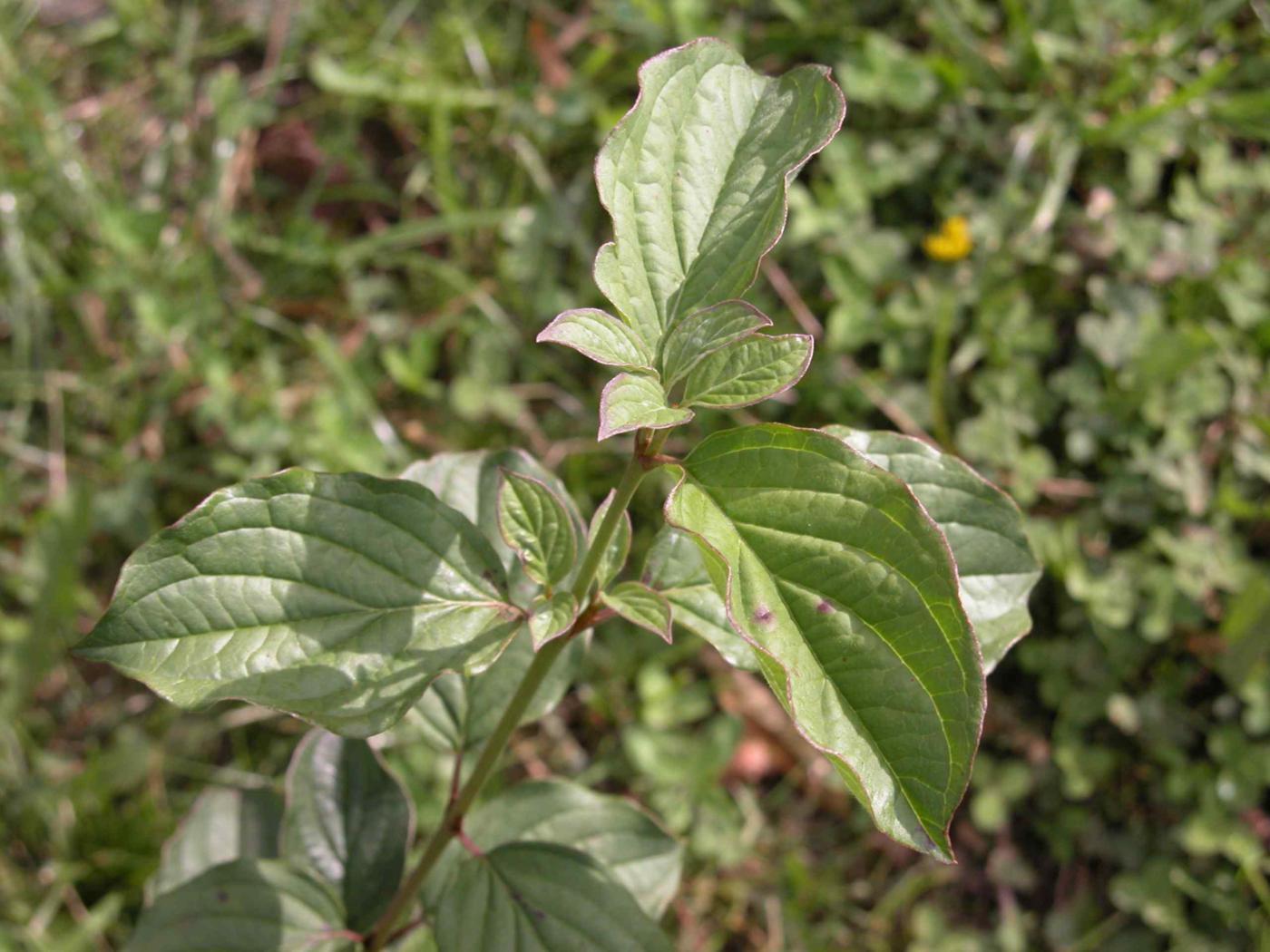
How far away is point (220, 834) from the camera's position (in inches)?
71.5

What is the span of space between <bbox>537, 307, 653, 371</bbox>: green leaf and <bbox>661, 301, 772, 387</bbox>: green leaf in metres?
0.03

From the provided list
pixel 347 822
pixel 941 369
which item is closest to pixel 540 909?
pixel 347 822

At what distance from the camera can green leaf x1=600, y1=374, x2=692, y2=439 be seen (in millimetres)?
979

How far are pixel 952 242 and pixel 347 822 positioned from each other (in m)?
2.14

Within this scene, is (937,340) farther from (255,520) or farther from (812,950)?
(255,520)

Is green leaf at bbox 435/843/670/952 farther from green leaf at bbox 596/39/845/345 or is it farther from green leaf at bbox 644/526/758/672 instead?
green leaf at bbox 596/39/845/345

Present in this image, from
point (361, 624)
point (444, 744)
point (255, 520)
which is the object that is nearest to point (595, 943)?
point (444, 744)

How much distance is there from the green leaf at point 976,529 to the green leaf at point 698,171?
0.30 meters

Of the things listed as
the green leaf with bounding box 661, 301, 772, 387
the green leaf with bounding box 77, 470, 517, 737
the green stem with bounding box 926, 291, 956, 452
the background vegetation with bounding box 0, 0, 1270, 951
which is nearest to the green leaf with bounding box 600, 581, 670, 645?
the green leaf with bounding box 77, 470, 517, 737

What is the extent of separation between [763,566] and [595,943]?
0.61 meters

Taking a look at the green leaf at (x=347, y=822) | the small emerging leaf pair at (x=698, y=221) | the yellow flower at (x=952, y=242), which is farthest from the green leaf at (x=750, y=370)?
the yellow flower at (x=952, y=242)

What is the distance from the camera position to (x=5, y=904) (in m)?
2.37

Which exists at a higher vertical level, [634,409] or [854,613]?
[634,409]

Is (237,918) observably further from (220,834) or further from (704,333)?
(704,333)
